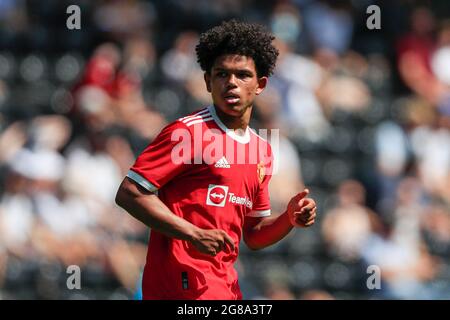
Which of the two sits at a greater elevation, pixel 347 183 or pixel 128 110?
pixel 128 110

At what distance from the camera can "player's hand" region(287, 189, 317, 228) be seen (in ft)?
16.4

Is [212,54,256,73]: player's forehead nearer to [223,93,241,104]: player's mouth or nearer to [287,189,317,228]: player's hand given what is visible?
[223,93,241,104]: player's mouth

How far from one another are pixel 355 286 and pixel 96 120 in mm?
2987

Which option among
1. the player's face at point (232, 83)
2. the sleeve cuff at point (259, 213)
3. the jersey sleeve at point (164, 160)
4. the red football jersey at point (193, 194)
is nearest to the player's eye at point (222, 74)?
the player's face at point (232, 83)

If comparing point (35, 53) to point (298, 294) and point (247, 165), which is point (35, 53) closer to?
point (298, 294)

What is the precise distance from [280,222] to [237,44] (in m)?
0.96

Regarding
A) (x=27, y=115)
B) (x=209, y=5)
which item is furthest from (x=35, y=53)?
(x=209, y=5)

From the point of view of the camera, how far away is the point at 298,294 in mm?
9484

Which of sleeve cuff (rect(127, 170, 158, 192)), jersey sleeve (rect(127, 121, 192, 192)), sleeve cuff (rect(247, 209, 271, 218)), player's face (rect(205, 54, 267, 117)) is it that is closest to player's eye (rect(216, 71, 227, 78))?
player's face (rect(205, 54, 267, 117))

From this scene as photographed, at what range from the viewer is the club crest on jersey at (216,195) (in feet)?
15.9

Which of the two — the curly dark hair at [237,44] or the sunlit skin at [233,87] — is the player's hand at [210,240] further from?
the curly dark hair at [237,44]

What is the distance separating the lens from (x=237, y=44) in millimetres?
5008

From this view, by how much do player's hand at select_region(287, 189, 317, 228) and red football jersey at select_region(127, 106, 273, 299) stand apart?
29 cm

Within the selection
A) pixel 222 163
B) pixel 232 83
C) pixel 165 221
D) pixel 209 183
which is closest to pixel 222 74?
pixel 232 83
